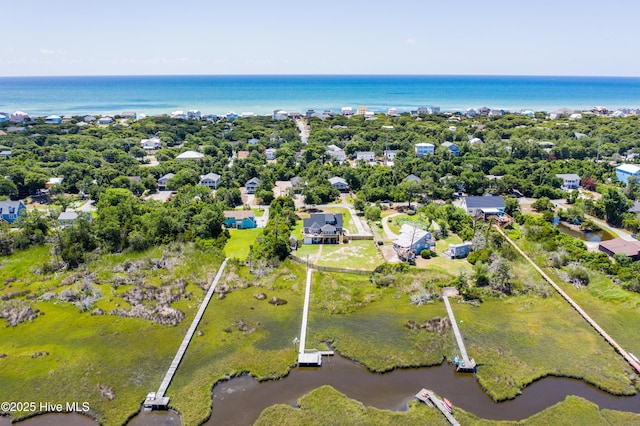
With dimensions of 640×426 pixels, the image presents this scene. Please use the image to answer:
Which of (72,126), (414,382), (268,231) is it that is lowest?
(414,382)

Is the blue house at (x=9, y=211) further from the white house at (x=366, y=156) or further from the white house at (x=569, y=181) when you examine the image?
the white house at (x=569, y=181)

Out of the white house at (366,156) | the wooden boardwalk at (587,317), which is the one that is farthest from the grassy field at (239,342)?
the white house at (366,156)

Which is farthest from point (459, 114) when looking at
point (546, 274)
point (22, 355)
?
point (22, 355)

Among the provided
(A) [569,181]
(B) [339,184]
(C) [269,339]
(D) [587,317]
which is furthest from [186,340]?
(A) [569,181]

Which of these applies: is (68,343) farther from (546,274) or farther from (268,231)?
(546,274)

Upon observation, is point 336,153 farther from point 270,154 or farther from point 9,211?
point 9,211

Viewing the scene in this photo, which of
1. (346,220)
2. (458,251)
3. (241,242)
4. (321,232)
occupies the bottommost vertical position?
(241,242)

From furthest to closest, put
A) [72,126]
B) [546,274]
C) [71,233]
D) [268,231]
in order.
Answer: [72,126] → [268,231] → [71,233] → [546,274]
